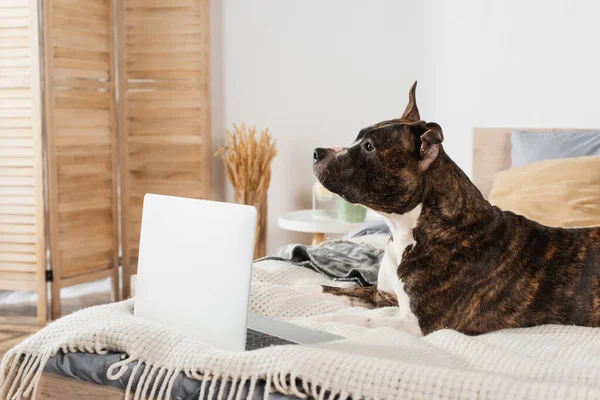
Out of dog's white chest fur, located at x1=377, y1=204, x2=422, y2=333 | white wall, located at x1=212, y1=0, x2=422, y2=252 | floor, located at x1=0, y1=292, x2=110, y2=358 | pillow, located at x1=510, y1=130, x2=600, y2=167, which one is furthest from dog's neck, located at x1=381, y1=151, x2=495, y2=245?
white wall, located at x1=212, y1=0, x2=422, y2=252

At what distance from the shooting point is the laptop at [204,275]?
1.53m

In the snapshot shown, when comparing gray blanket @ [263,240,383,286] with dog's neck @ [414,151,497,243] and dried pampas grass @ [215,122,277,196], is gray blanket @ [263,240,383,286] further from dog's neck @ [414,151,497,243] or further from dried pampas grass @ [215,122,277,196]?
dried pampas grass @ [215,122,277,196]

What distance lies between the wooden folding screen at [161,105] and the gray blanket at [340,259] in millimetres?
2137

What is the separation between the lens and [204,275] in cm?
158

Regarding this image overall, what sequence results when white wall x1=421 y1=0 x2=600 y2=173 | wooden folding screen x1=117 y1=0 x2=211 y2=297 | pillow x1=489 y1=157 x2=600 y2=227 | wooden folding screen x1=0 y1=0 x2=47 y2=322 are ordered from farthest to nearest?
1. wooden folding screen x1=117 y1=0 x2=211 y2=297
2. wooden folding screen x1=0 y1=0 x2=47 y2=322
3. white wall x1=421 y1=0 x2=600 y2=173
4. pillow x1=489 y1=157 x2=600 y2=227

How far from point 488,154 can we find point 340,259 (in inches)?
60.2

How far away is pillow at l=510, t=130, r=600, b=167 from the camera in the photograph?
11.2 feet

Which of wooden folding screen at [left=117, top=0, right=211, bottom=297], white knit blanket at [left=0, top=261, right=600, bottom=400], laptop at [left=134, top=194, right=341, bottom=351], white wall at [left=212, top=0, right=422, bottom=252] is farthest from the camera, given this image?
→ wooden folding screen at [left=117, top=0, right=211, bottom=297]

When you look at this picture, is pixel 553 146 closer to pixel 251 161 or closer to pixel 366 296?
pixel 366 296

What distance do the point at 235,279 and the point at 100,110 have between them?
3507 millimetres

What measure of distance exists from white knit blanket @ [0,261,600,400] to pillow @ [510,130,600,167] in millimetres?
1722

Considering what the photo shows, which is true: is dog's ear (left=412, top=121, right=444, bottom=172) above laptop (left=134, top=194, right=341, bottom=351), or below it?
above

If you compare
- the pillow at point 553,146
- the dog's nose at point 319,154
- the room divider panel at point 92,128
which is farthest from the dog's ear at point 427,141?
the room divider panel at point 92,128

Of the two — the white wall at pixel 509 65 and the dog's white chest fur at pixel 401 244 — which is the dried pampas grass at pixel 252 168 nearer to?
the white wall at pixel 509 65
